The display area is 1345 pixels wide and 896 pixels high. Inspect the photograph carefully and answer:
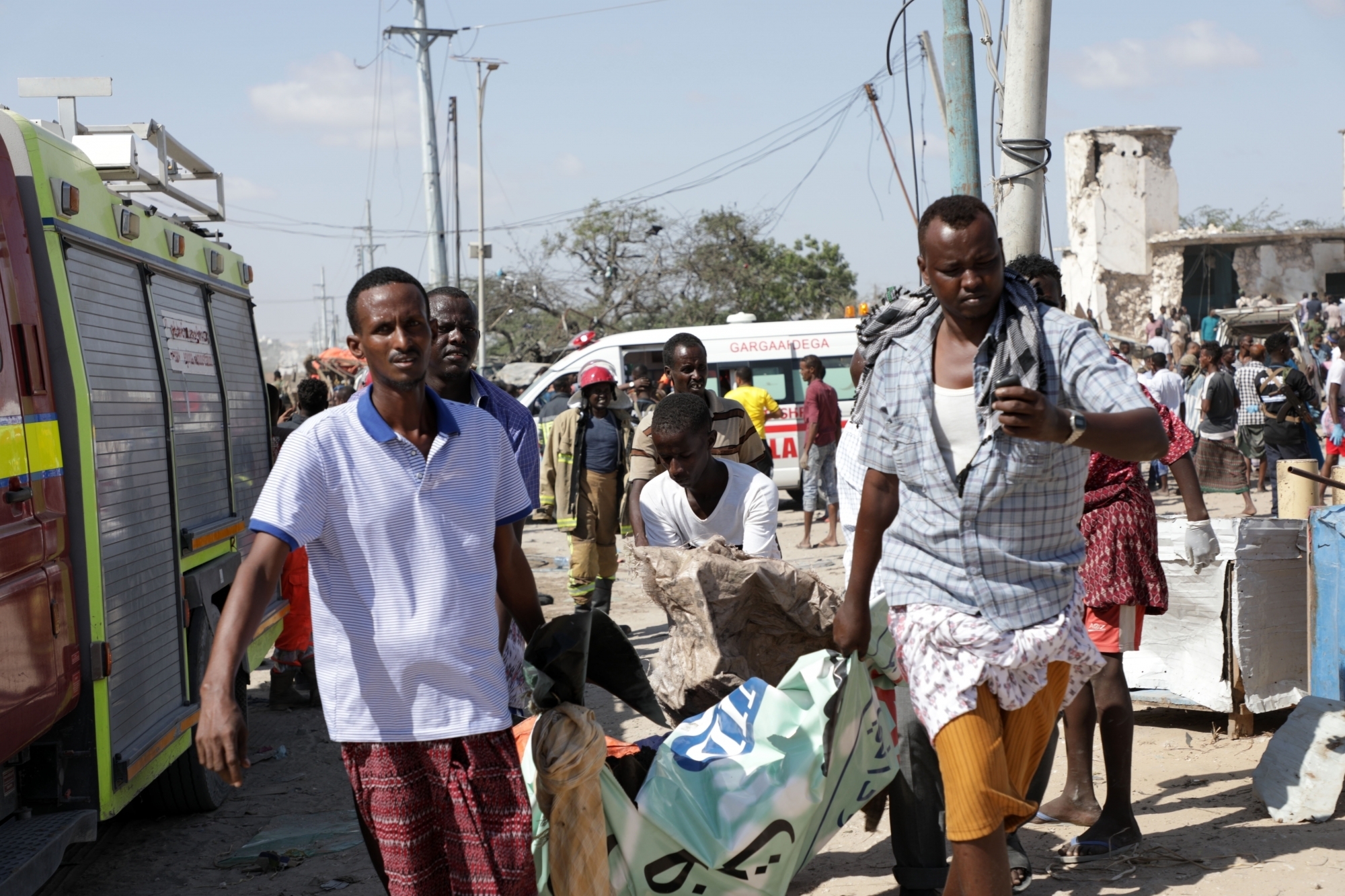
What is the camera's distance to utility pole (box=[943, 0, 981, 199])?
7.45 m

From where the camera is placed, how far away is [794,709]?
3.60 m

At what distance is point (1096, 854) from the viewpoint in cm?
422

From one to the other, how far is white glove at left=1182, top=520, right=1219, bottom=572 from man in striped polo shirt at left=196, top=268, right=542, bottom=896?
2.80m

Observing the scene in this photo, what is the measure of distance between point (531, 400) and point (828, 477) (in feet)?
15.8

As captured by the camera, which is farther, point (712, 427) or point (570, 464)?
point (570, 464)

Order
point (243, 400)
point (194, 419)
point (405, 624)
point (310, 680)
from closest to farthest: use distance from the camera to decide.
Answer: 1. point (405, 624)
2. point (194, 419)
3. point (243, 400)
4. point (310, 680)

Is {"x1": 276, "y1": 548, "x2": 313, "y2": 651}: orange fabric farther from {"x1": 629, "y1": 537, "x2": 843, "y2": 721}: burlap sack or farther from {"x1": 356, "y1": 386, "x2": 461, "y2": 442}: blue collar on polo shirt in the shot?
{"x1": 356, "y1": 386, "x2": 461, "y2": 442}: blue collar on polo shirt

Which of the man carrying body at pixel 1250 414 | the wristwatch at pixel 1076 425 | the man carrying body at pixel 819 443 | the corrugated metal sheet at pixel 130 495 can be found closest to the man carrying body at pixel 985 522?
the wristwatch at pixel 1076 425

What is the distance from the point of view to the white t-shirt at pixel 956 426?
301 cm

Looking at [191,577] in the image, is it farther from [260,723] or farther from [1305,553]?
[1305,553]

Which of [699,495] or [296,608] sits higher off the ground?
[699,495]

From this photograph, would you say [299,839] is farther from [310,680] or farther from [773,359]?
[773,359]

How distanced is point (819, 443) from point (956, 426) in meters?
10.5

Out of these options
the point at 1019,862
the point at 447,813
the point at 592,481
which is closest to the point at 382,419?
the point at 447,813
